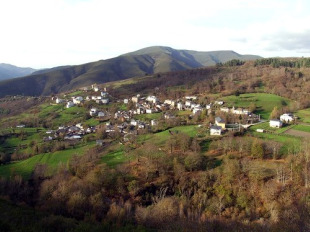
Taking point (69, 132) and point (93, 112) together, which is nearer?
point (69, 132)

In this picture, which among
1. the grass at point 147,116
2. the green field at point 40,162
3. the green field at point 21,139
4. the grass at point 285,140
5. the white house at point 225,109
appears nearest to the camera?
the grass at point 285,140

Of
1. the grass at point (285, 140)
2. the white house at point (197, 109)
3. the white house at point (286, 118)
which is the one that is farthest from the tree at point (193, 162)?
the white house at point (197, 109)

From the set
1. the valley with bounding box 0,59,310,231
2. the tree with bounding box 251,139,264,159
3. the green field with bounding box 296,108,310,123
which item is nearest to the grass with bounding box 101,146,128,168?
the valley with bounding box 0,59,310,231

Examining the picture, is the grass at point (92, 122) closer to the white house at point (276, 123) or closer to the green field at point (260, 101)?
the green field at point (260, 101)

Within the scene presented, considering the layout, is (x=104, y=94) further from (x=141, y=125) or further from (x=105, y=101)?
(x=141, y=125)

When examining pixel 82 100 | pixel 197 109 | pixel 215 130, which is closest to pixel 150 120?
pixel 197 109

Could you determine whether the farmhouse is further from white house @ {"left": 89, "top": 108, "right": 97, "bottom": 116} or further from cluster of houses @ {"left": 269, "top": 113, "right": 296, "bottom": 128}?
white house @ {"left": 89, "top": 108, "right": 97, "bottom": 116}
